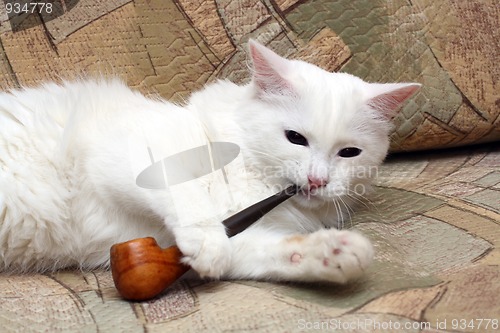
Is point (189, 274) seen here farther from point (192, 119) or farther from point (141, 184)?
point (192, 119)

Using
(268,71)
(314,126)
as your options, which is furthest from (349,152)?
(268,71)

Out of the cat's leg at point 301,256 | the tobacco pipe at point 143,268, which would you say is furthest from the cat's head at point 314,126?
the tobacco pipe at point 143,268

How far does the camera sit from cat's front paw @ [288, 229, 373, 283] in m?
0.89

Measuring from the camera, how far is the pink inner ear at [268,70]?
115cm

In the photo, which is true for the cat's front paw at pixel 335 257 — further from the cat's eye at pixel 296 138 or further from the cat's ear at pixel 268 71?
the cat's ear at pixel 268 71

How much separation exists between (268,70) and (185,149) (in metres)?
0.25

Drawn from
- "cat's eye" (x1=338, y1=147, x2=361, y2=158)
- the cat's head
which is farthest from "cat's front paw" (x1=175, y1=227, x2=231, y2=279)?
"cat's eye" (x1=338, y1=147, x2=361, y2=158)

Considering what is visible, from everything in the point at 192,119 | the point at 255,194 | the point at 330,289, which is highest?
the point at 192,119

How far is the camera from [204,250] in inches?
36.4

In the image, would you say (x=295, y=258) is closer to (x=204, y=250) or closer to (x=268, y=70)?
(x=204, y=250)

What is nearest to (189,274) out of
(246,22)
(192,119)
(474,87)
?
(192,119)

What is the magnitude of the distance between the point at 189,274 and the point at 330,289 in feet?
0.91

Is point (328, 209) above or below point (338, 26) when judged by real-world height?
below

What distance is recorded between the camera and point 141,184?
41.7 inches
